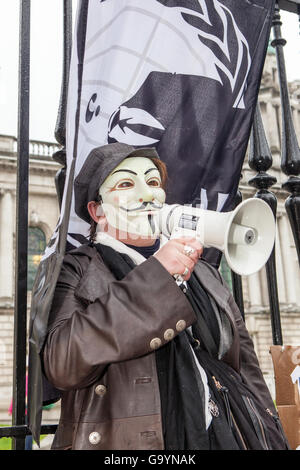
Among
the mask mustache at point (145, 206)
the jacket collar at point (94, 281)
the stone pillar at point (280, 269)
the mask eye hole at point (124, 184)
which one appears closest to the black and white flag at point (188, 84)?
the mask eye hole at point (124, 184)

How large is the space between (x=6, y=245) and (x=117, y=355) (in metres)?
21.6

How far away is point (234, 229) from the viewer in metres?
1.67

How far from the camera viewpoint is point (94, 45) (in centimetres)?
217

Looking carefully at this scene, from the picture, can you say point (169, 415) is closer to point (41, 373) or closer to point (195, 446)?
point (195, 446)

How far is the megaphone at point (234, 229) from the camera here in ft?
5.28

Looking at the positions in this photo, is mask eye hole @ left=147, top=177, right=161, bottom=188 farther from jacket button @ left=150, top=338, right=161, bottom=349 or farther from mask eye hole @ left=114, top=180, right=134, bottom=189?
jacket button @ left=150, top=338, right=161, bottom=349

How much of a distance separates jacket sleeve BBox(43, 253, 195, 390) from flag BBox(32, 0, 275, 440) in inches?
36.0

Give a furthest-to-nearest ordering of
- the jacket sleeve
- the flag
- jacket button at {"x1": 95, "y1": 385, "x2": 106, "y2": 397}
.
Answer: the flag
jacket button at {"x1": 95, "y1": 385, "x2": 106, "y2": 397}
the jacket sleeve

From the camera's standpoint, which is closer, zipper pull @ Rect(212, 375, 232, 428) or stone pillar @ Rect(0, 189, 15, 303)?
zipper pull @ Rect(212, 375, 232, 428)

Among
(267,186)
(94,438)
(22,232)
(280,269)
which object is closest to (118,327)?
(94,438)

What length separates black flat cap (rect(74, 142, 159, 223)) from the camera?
1.86 m

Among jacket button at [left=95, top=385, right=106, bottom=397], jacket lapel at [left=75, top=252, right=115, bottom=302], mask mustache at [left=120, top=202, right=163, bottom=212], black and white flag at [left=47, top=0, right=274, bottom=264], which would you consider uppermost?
black and white flag at [left=47, top=0, right=274, bottom=264]

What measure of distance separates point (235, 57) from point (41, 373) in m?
1.83

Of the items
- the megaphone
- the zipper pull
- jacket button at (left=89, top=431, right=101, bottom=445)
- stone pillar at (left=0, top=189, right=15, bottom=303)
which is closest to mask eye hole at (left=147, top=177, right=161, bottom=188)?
the megaphone
